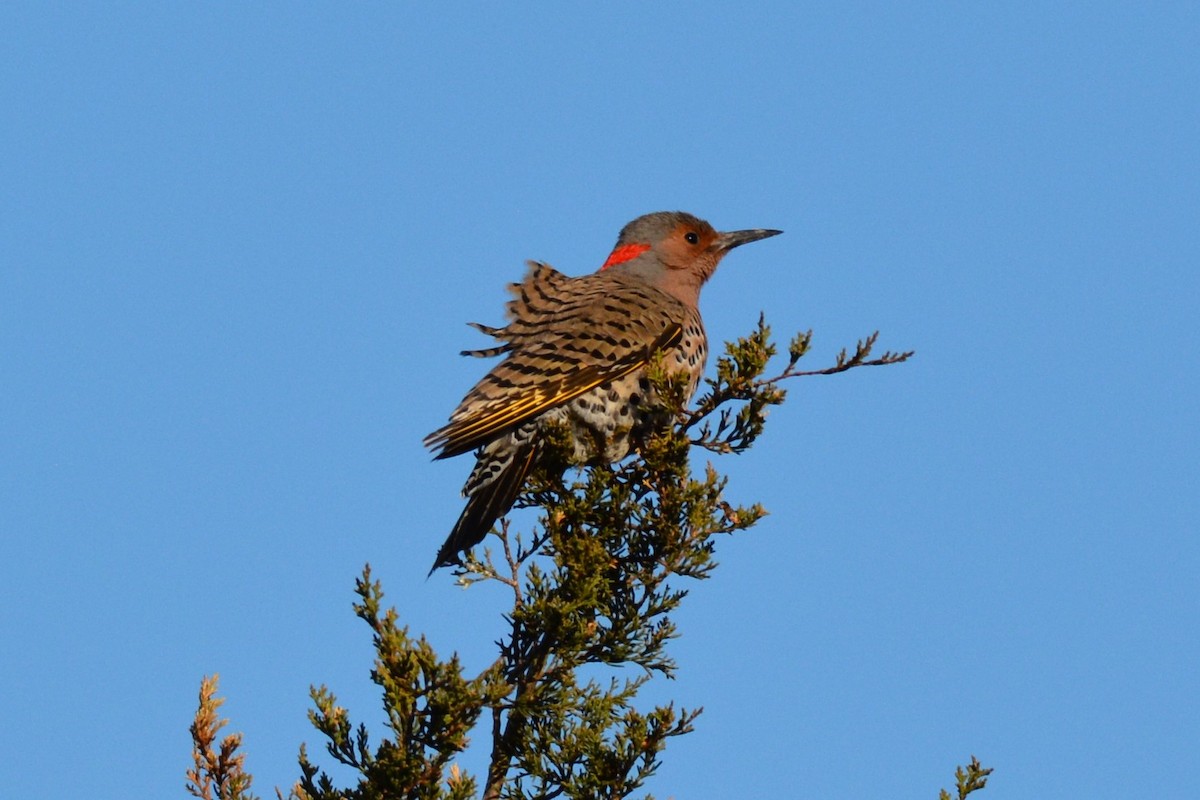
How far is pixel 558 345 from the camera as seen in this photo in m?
6.62

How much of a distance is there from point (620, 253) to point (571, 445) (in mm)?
2403

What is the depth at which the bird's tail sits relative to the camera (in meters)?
5.68

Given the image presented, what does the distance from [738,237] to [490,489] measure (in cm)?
299

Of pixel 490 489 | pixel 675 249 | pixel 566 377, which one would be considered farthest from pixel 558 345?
pixel 675 249

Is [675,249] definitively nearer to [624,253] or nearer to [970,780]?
[624,253]

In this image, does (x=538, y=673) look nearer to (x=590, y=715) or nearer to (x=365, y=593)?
(x=590, y=715)

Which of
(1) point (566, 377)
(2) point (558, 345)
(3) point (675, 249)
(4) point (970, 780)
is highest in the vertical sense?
(3) point (675, 249)

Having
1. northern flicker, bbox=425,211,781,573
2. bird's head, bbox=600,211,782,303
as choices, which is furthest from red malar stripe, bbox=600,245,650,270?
northern flicker, bbox=425,211,781,573

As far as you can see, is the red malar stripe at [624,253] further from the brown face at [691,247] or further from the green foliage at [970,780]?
the green foliage at [970,780]

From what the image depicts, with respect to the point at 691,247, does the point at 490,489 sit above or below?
below

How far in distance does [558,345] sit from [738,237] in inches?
81.9

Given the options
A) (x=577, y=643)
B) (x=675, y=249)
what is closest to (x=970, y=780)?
(x=577, y=643)

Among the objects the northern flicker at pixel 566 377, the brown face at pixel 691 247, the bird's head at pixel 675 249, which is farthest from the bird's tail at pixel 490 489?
the brown face at pixel 691 247

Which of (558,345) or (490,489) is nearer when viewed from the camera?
(490,489)
